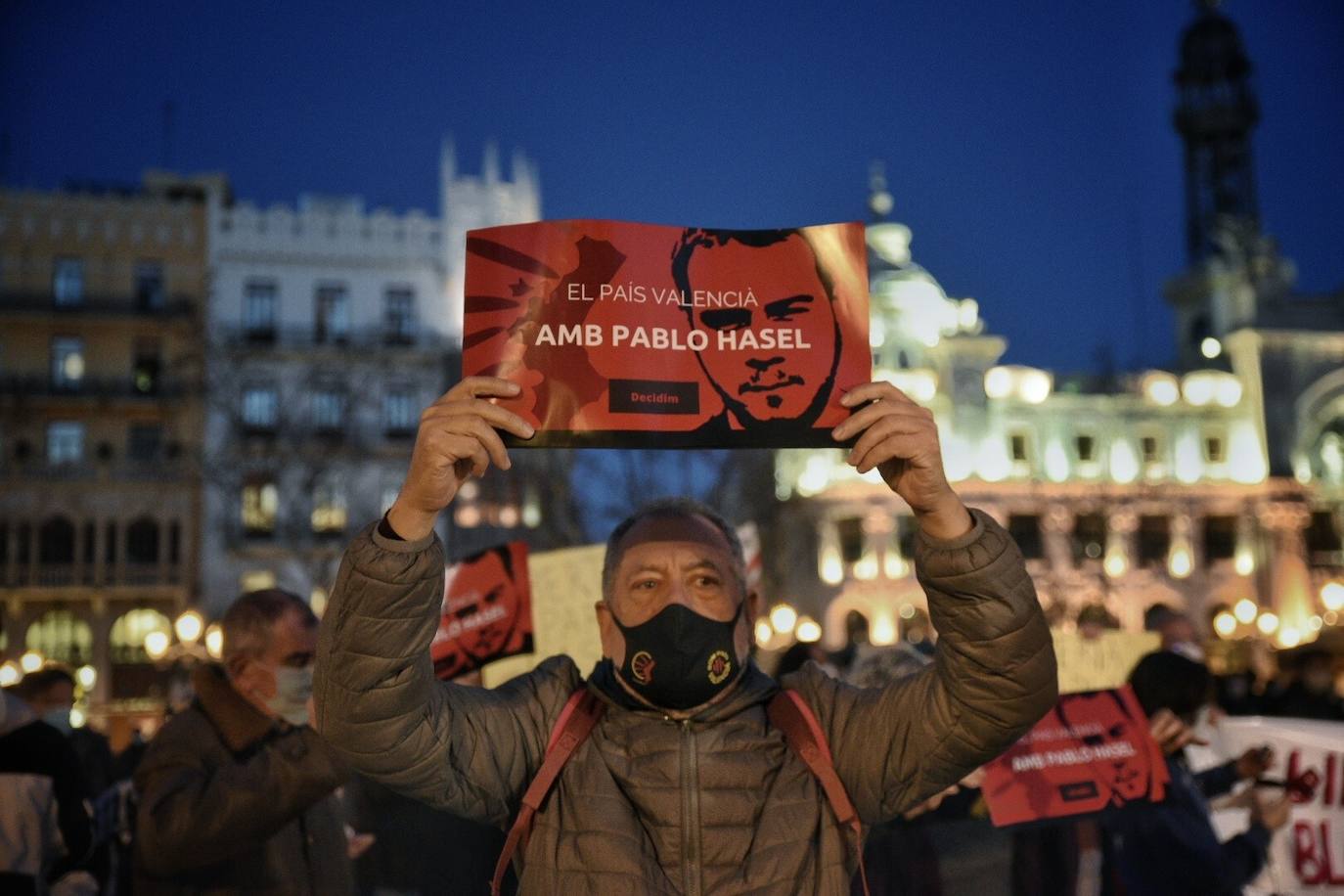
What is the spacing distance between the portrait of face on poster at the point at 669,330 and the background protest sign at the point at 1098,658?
488cm

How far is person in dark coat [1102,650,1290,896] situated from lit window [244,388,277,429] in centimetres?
3535

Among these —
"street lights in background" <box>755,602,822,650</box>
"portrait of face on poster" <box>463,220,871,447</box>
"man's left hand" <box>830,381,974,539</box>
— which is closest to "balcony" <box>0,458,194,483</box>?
"street lights in background" <box>755,602,822,650</box>

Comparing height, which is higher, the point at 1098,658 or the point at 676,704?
the point at 676,704

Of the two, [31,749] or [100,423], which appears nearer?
[31,749]

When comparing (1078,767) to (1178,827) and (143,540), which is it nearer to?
(1178,827)

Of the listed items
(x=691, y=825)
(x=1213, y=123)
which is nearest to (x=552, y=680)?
(x=691, y=825)

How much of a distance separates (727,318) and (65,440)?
38.5 m

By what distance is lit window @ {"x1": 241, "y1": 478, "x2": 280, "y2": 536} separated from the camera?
3706 centimetres

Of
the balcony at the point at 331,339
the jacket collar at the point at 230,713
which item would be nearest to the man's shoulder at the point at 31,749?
the jacket collar at the point at 230,713

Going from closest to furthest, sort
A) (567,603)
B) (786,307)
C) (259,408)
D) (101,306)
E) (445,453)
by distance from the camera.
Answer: (445,453) < (786,307) < (567,603) < (101,306) < (259,408)

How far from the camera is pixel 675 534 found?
9.50 ft

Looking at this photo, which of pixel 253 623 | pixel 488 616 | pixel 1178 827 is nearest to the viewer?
pixel 253 623

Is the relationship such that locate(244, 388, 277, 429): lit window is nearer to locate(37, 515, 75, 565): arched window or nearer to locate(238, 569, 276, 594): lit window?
locate(238, 569, 276, 594): lit window

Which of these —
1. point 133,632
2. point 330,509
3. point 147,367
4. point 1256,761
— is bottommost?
point 133,632
